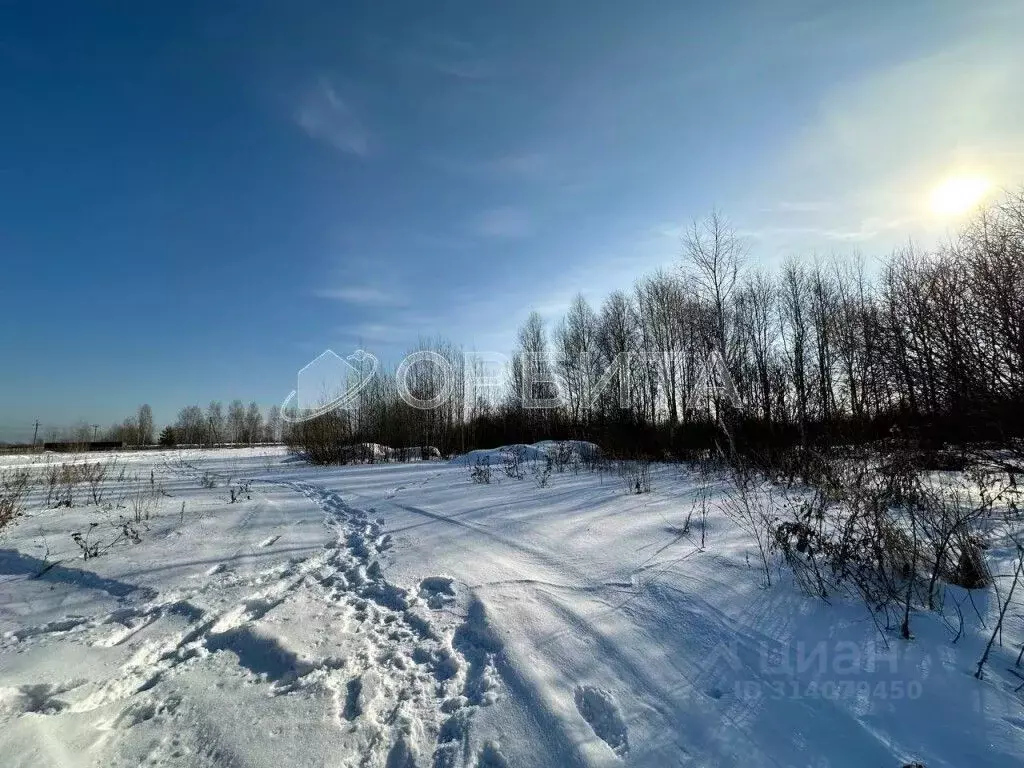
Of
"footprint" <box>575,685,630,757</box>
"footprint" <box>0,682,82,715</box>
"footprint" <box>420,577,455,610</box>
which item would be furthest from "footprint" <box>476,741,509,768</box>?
"footprint" <box>0,682,82,715</box>

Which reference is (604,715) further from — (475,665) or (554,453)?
(554,453)

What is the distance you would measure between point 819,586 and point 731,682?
1223 mm

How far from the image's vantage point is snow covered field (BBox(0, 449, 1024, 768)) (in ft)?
5.51

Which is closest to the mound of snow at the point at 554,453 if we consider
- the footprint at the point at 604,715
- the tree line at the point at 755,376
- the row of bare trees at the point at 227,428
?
the tree line at the point at 755,376

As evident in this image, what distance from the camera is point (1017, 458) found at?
232 inches

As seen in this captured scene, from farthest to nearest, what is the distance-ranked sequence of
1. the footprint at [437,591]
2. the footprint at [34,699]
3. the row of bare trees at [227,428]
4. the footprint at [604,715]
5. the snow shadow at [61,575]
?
the row of bare trees at [227,428] < the snow shadow at [61,575] < the footprint at [437,591] < the footprint at [34,699] < the footprint at [604,715]

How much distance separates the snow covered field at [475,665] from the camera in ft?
5.51

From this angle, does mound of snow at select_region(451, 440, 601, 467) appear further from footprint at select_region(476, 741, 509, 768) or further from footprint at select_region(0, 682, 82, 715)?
footprint at select_region(0, 682, 82, 715)

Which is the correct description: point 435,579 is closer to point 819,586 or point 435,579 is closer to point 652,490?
point 819,586

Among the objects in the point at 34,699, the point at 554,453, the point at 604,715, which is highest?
the point at 554,453

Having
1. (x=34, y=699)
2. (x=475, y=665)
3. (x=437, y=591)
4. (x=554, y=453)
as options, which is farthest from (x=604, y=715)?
(x=554, y=453)

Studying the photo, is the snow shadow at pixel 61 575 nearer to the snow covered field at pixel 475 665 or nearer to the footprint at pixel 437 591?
the snow covered field at pixel 475 665

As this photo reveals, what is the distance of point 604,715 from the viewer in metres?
1.90

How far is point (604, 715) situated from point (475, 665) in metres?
0.71
